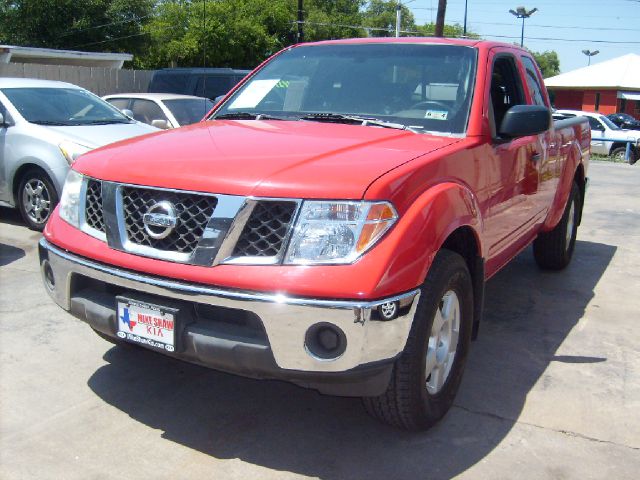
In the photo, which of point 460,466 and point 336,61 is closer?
point 460,466

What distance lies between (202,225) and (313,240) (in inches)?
18.4

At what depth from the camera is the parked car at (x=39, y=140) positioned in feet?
23.5

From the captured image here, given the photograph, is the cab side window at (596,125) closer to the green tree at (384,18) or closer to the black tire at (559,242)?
the black tire at (559,242)

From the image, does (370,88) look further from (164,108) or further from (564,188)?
(164,108)

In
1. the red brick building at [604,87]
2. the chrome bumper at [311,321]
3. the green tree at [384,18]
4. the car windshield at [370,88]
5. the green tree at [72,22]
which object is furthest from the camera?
the green tree at [384,18]

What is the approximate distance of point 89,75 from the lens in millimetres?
18203

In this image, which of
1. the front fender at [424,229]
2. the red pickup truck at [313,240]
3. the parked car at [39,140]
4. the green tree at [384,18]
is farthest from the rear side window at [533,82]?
the green tree at [384,18]

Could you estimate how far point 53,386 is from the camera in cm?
371

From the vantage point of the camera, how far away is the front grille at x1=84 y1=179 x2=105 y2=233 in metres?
3.23

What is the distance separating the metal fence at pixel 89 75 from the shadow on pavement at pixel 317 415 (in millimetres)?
13403

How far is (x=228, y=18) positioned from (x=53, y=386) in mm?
36519

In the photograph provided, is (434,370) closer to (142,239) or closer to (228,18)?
(142,239)

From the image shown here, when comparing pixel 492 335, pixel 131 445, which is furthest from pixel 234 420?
pixel 492 335

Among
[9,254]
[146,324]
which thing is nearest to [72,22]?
[9,254]
